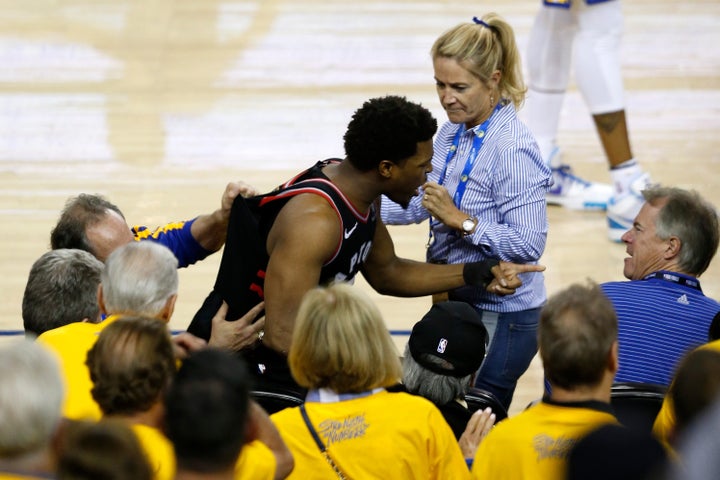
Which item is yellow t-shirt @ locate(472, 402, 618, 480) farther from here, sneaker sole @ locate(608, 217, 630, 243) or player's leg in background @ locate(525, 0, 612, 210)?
player's leg in background @ locate(525, 0, 612, 210)

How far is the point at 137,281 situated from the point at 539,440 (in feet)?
3.29

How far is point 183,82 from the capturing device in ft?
21.7

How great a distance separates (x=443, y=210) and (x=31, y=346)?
151 centimetres

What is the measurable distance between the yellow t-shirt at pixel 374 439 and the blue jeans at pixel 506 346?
102 centimetres

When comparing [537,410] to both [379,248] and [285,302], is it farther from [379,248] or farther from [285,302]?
[379,248]

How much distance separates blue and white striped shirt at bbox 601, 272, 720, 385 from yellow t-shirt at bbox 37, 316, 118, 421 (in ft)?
4.14

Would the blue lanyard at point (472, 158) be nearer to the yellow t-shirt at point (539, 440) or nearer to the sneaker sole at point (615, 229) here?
the yellow t-shirt at point (539, 440)

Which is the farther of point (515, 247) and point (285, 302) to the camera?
point (515, 247)

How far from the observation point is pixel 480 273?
9.99ft

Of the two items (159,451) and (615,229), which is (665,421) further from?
(615,229)

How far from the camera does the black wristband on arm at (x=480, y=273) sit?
304cm

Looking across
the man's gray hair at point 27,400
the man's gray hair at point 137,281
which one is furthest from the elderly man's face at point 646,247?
the man's gray hair at point 27,400

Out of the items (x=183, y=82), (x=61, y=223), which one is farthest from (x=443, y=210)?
(x=183, y=82)

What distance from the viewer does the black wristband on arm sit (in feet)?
9.97
